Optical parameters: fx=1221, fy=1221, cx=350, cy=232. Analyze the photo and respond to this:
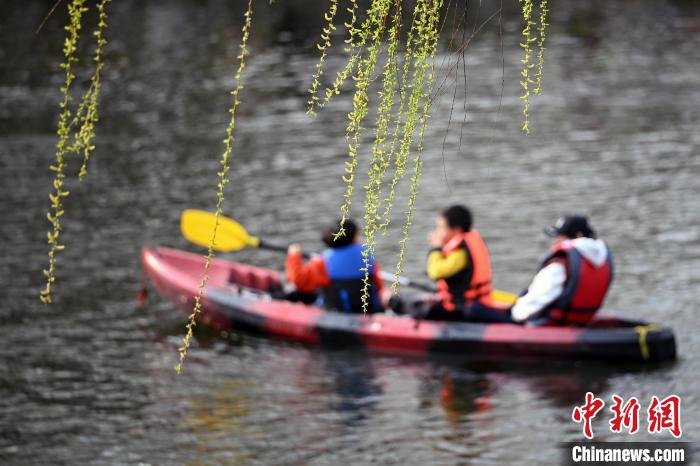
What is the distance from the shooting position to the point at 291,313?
38.0ft

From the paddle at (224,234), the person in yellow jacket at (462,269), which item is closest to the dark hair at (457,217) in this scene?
the person in yellow jacket at (462,269)

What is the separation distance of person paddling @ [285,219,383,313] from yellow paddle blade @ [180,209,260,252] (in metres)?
1.35

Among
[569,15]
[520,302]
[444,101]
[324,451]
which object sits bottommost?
[324,451]

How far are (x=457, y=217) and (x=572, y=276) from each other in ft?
3.78

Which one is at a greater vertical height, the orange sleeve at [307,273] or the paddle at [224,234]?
the paddle at [224,234]

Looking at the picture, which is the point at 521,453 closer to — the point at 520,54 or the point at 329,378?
the point at 329,378

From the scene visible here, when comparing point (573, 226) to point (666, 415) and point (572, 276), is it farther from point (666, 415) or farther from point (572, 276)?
point (666, 415)

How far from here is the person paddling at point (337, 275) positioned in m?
11.1

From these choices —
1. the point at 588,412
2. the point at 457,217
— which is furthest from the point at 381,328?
the point at 588,412

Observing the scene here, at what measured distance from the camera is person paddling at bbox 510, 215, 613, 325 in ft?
33.1

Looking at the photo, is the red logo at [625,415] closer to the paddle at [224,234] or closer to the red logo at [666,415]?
the red logo at [666,415]

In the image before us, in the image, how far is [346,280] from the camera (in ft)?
36.9

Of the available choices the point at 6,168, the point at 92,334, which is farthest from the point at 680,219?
the point at 6,168

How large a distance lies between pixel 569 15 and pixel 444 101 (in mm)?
11253
